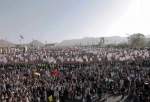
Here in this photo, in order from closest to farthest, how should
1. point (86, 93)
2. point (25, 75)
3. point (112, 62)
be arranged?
point (86, 93), point (25, 75), point (112, 62)

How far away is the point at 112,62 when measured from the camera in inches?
1686

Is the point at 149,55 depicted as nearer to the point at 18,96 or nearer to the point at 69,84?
the point at 69,84

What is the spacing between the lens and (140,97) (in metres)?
23.5

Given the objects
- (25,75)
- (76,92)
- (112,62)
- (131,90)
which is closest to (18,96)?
(76,92)

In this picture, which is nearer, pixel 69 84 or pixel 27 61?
pixel 69 84

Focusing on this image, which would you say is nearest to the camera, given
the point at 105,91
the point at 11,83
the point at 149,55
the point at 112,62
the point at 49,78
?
the point at 105,91

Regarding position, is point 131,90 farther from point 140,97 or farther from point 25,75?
point 25,75

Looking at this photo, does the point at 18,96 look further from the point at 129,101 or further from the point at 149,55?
the point at 149,55

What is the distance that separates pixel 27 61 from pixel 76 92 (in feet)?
73.7

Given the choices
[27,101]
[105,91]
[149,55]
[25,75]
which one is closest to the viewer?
[27,101]

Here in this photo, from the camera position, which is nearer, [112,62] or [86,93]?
[86,93]

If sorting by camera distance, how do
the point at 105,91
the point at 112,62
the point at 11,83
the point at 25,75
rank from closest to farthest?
the point at 105,91
the point at 11,83
the point at 25,75
the point at 112,62

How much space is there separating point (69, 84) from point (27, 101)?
18.8 ft

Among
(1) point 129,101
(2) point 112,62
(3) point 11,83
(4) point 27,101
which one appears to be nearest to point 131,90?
(1) point 129,101
